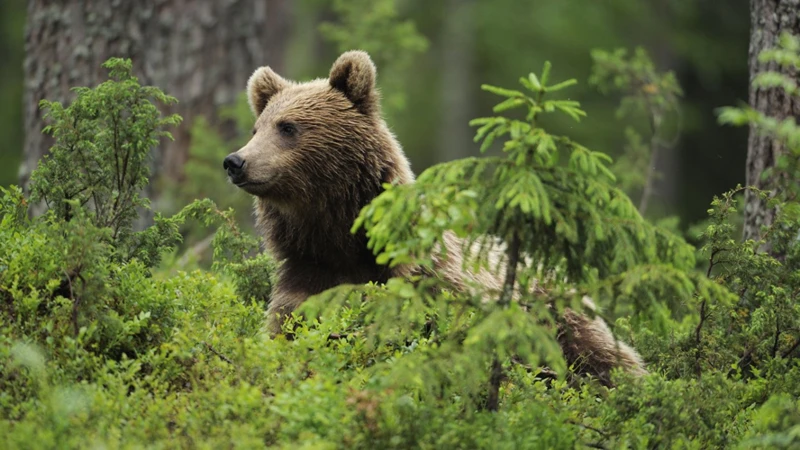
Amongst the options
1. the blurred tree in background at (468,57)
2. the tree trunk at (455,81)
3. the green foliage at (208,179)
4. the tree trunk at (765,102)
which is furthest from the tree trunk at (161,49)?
the tree trunk at (455,81)

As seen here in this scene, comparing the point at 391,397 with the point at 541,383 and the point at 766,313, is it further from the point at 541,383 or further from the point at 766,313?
the point at 766,313

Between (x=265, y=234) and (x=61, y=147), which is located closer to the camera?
(x=61, y=147)

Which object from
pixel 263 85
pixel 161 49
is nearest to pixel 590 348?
pixel 263 85

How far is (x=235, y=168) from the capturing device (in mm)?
6305

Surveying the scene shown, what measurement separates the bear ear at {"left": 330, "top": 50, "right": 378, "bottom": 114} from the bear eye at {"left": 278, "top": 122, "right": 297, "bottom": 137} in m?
0.48

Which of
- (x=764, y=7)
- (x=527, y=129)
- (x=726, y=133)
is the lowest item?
(x=726, y=133)

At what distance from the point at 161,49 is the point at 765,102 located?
724 centimetres

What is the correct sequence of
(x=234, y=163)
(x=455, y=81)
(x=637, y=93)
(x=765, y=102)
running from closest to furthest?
(x=234, y=163) → (x=765, y=102) → (x=637, y=93) → (x=455, y=81)

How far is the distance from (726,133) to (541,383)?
62.9ft

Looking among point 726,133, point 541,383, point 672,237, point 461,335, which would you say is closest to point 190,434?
point 461,335

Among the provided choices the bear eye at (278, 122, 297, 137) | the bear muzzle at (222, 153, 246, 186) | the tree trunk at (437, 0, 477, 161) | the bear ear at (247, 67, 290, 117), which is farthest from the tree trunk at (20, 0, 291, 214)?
the tree trunk at (437, 0, 477, 161)

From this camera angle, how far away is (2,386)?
4.52 m

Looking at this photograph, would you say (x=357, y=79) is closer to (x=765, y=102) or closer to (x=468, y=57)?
(x=765, y=102)

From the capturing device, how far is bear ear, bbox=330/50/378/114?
684 cm
